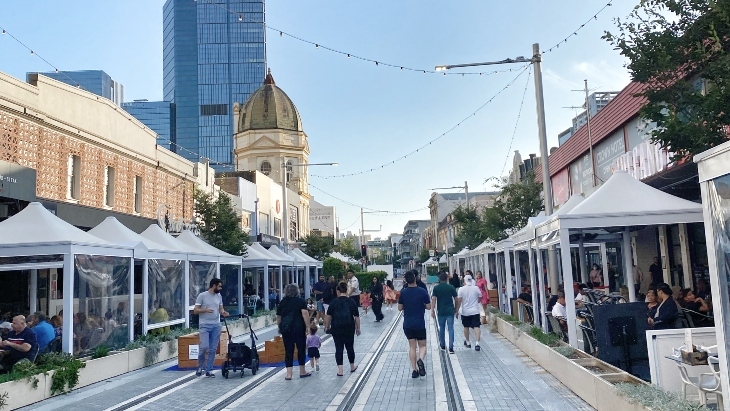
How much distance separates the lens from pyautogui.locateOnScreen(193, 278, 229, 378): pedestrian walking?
11734 millimetres

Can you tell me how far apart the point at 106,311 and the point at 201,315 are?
2.52 metres

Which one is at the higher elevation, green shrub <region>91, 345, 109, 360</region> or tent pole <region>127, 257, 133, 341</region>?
tent pole <region>127, 257, 133, 341</region>

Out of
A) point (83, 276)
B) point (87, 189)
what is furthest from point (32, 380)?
point (87, 189)

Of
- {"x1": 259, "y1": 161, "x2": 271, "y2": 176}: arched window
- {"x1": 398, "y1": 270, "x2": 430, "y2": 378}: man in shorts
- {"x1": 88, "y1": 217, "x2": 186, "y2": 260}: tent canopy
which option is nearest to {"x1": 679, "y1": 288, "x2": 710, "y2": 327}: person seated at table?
{"x1": 398, "y1": 270, "x2": 430, "y2": 378}: man in shorts

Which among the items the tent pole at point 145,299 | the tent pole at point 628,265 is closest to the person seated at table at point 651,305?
the tent pole at point 628,265

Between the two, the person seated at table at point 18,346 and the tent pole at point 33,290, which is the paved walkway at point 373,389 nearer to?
the person seated at table at point 18,346

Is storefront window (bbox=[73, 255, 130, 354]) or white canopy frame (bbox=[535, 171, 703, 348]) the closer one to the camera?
white canopy frame (bbox=[535, 171, 703, 348])

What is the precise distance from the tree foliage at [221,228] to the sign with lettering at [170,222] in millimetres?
988

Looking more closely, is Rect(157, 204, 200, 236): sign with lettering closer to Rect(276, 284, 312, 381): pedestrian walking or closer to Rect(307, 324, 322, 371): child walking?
Rect(307, 324, 322, 371): child walking

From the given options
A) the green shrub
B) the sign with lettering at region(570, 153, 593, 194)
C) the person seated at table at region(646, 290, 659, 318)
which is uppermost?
the sign with lettering at region(570, 153, 593, 194)

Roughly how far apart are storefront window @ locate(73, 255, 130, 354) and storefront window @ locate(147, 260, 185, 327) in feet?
4.57

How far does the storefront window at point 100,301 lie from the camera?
12.0m

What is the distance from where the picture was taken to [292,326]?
36.1 ft

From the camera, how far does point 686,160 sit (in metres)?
9.99
